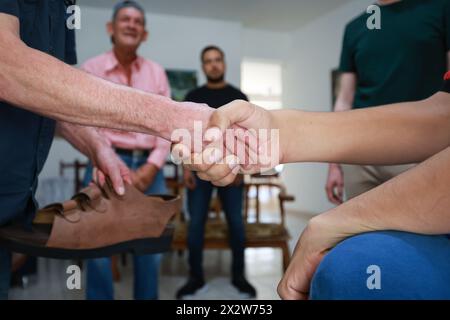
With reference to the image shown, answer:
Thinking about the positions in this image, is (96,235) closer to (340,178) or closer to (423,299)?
(423,299)

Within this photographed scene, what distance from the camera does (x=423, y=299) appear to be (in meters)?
0.33

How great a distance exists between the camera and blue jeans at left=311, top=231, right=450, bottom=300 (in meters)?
0.33

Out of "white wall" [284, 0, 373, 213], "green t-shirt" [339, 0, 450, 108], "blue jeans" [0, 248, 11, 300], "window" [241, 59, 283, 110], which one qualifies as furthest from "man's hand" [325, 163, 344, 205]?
"window" [241, 59, 283, 110]

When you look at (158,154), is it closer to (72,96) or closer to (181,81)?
(72,96)

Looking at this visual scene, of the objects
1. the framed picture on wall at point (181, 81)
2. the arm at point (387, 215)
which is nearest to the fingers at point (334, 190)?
the arm at point (387, 215)

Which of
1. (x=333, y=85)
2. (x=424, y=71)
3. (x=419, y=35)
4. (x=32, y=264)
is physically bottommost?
(x=32, y=264)

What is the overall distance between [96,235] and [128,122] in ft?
1.06

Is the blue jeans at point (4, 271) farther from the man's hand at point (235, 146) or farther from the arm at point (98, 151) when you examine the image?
the man's hand at point (235, 146)

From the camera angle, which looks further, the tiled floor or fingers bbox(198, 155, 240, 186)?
the tiled floor

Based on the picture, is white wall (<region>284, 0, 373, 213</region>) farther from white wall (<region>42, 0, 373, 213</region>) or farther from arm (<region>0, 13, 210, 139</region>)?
arm (<region>0, 13, 210, 139</region>)

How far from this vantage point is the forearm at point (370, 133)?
618 millimetres

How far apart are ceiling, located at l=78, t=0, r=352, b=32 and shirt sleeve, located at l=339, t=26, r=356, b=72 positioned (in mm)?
3108

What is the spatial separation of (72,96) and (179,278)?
81.4 inches
